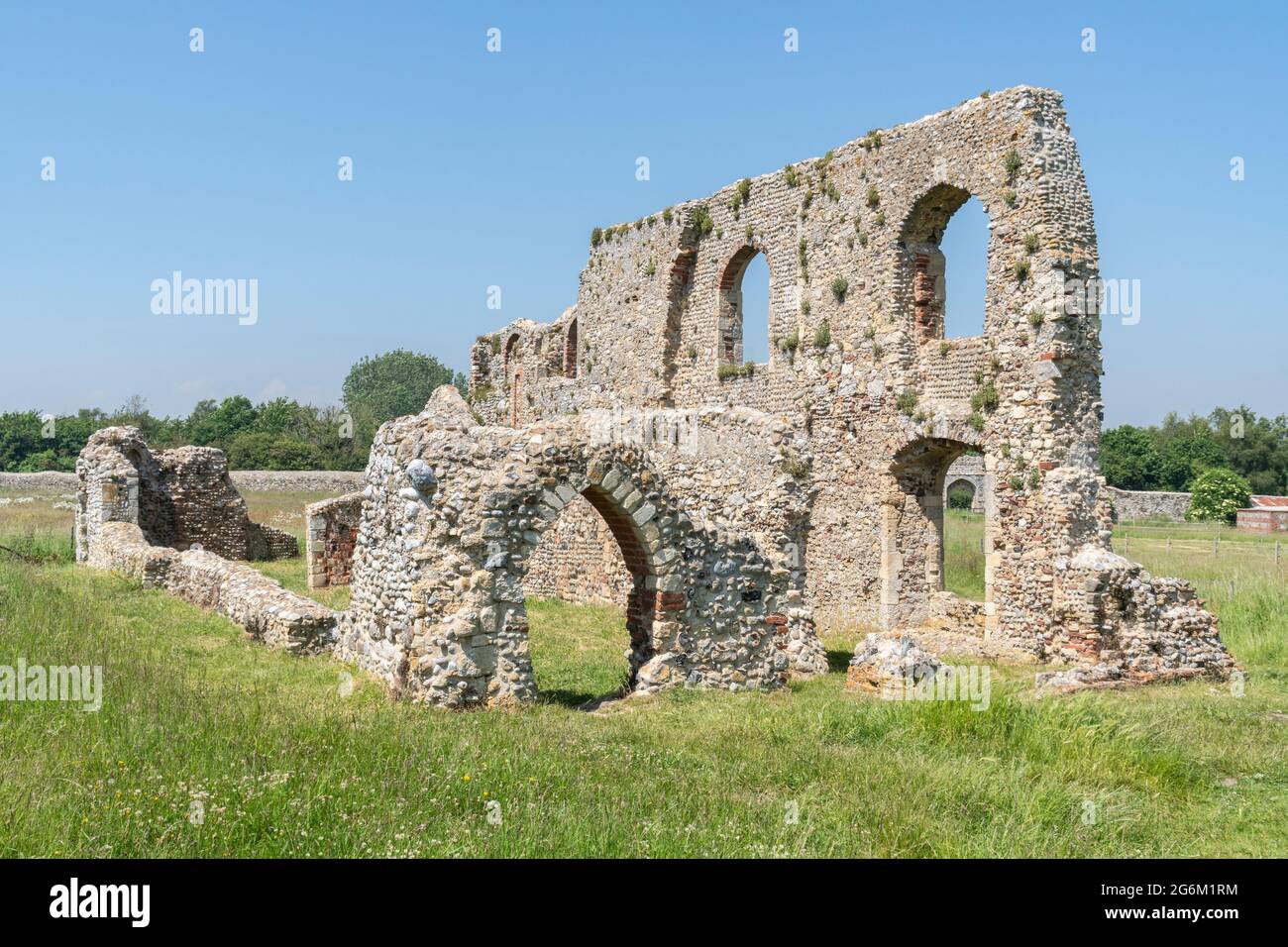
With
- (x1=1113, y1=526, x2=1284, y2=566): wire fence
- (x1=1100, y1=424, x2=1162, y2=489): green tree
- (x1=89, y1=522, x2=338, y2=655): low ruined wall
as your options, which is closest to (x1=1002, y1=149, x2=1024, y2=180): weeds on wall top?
(x1=89, y1=522, x2=338, y2=655): low ruined wall

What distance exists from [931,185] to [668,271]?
252 inches

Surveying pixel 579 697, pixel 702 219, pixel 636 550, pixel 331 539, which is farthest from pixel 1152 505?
pixel 579 697

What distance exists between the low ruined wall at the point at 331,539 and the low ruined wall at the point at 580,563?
Answer: 163 inches

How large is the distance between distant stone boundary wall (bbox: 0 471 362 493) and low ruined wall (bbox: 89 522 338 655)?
102ft

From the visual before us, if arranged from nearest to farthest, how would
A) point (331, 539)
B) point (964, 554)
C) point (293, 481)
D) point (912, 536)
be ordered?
point (912, 536), point (331, 539), point (964, 554), point (293, 481)

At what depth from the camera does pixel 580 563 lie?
21.9m

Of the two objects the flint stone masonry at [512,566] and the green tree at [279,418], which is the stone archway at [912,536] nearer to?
the flint stone masonry at [512,566]

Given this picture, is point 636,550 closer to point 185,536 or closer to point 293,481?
point 185,536

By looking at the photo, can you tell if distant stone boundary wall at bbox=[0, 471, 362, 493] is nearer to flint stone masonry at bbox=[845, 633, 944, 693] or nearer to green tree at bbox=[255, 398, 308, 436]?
green tree at bbox=[255, 398, 308, 436]

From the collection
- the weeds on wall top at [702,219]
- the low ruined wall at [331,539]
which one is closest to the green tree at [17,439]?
the low ruined wall at [331,539]

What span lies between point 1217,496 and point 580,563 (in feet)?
132

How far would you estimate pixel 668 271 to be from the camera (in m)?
21.6
